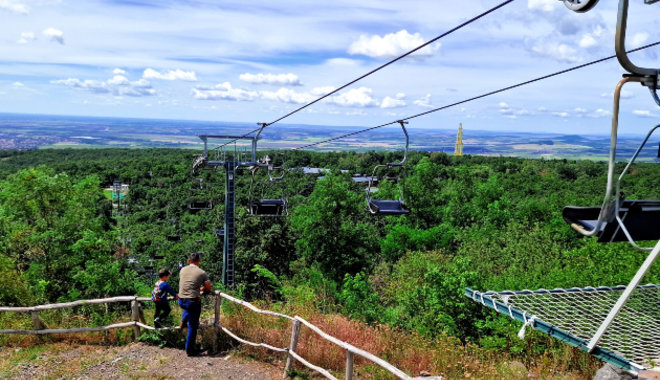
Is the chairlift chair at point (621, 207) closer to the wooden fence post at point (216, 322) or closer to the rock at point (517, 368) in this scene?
the rock at point (517, 368)

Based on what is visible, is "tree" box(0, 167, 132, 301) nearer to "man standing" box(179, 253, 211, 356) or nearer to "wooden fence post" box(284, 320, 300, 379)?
"man standing" box(179, 253, 211, 356)

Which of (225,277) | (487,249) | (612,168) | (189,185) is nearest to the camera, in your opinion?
(612,168)

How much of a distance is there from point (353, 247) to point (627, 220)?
82.9 feet

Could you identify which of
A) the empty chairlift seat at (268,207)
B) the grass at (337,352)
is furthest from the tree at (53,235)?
the grass at (337,352)

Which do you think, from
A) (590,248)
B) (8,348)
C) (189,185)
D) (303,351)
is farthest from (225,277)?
(189,185)

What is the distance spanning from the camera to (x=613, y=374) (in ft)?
18.8

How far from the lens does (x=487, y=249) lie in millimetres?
22609

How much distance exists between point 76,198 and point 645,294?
20.4 metres

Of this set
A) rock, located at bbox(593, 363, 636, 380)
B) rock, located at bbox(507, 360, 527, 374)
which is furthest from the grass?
rock, located at bbox(593, 363, 636, 380)

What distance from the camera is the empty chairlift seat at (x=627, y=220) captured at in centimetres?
367

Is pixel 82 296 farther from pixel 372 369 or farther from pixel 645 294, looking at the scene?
pixel 645 294

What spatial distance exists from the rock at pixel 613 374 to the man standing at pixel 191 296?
5.18 meters

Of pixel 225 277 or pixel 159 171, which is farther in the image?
pixel 159 171

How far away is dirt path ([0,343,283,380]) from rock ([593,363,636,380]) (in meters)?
3.93
